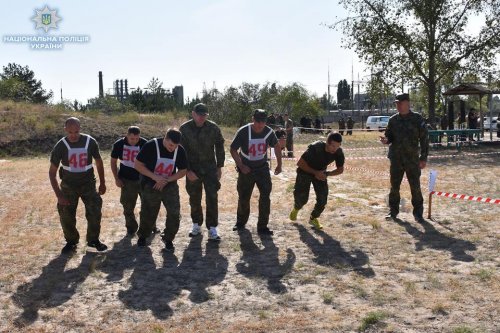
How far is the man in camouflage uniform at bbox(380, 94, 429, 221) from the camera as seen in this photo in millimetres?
8328

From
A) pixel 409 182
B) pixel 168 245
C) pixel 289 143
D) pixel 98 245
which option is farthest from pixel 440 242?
pixel 289 143

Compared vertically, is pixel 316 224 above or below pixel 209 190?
below

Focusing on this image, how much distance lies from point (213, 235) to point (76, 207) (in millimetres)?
1839

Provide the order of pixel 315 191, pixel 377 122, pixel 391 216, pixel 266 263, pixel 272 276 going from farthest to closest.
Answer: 1. pixel 377 122
2. pixel 391 216
3. pixel 315 191
4. pixel 266 263
5. pixel 272 276

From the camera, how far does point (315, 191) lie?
320 inches

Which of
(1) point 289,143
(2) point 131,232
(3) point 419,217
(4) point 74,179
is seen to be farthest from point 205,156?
(1) point 289,143

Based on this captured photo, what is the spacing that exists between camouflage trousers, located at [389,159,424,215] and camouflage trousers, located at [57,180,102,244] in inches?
179

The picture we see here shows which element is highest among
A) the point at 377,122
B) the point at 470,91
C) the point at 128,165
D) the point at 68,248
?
the point at 470,91

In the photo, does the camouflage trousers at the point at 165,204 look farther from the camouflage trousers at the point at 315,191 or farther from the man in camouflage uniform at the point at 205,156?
the camouflage trousers at the point at 315,191

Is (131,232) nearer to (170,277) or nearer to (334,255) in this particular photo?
(170,277)

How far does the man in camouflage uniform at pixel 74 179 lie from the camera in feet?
21.6

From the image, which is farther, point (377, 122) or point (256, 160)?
point (377, 122)

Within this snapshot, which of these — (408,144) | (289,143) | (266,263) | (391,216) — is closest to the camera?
(266,263)

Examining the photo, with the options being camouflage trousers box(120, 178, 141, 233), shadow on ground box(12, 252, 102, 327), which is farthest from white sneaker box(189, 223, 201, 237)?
shadow on ground box(12, 252, 102, 327)
